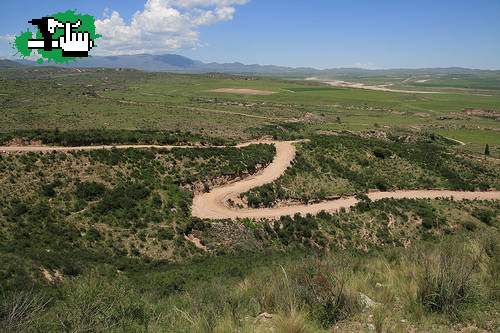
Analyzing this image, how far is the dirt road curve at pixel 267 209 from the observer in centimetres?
2958

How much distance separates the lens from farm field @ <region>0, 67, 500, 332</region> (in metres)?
8.63

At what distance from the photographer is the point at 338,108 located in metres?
126

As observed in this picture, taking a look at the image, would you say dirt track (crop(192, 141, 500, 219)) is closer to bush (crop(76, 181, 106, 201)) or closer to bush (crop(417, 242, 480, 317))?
bush (crop(76, 181, 106, 201))

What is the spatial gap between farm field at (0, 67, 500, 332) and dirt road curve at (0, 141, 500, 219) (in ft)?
0.89

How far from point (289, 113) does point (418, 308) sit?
97571mm

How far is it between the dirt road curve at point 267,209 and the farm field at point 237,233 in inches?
10.7

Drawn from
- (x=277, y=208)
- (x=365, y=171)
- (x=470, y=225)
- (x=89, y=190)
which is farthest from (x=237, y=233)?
(x=365, y=171)

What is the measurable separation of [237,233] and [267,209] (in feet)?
21.6

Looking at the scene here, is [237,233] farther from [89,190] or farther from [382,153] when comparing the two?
[382,153]

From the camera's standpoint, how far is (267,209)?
3195 centimetres

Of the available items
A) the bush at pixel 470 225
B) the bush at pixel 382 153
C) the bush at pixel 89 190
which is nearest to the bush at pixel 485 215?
the bush at pixel 470 225

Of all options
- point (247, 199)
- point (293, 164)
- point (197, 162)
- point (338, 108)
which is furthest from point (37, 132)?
point (338, 108)

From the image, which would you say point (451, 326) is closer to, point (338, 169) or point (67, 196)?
point (67, 196)

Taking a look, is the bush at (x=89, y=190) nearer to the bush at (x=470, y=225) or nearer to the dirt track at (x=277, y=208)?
the dirt track at (x=277, y=208)
